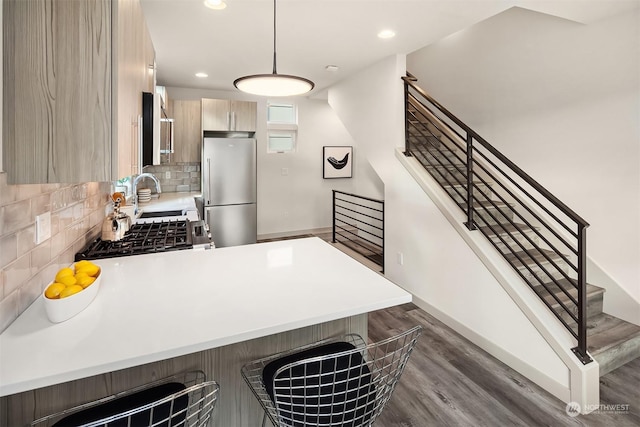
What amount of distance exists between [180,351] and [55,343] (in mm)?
384

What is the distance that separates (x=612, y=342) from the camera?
7.89 feet

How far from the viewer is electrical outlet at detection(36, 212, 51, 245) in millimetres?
1308

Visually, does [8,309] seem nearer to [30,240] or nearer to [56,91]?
[30,240]

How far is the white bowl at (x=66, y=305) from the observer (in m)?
1.12

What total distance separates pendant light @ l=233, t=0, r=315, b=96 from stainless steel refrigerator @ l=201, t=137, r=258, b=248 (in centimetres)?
305

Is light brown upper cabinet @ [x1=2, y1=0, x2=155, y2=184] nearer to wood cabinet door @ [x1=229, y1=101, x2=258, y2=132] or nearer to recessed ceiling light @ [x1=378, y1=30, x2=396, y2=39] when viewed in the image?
recessed ceiling light @ [x1=378, y1=30, x2=396, y2=39]

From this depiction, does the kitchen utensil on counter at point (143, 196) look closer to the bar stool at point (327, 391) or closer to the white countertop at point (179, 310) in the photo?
the white countertop at point (179, 310)

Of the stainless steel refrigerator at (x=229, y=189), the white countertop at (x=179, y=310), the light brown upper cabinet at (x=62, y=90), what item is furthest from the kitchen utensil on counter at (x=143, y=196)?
the light brown upper cabinet at (x=62, y=90)

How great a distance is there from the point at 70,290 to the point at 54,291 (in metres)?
0.04

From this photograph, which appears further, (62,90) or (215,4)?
(215,4)

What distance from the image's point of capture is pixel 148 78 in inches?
80.4

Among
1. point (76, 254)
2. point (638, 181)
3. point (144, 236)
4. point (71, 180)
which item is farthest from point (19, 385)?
point (638, 181)

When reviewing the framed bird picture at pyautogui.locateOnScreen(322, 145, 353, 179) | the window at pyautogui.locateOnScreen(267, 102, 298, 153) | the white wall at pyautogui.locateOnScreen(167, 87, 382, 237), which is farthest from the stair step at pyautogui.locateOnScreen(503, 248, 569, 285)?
the window at pyautogui.locateOnScreen(267, 102, 298, 153)

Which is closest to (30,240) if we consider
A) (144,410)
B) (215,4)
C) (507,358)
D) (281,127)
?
(144,410)
